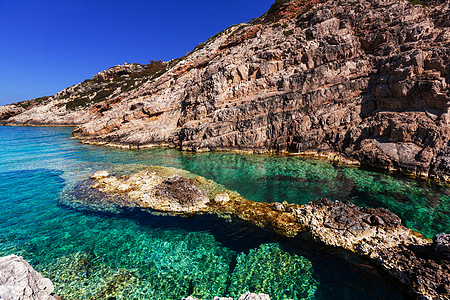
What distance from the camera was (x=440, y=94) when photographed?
21.6 m

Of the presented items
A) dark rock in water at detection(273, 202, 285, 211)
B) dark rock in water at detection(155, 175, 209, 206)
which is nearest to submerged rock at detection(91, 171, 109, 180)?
dark rock in water at detection(155, 175, 209, 206)

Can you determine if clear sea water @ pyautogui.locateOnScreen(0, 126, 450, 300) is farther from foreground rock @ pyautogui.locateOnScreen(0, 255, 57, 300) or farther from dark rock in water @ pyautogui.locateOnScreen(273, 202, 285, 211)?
foreground rock @ pyautogui.locateOnScreen(0, 255, 57, 300)

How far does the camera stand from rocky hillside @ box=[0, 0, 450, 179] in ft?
74.0

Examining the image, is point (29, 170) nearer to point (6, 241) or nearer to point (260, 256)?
point (6, 241)

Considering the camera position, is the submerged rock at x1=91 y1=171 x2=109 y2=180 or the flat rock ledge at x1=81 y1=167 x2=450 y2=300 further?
the submerged rock at x1=91 y1=171 x2=109 y2=180

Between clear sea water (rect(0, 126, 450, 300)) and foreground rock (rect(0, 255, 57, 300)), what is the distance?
2.12 metres

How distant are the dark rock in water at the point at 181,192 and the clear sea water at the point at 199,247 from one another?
2.03 meters

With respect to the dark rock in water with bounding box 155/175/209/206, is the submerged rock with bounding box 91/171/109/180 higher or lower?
higher

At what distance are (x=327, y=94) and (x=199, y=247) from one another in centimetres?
3160

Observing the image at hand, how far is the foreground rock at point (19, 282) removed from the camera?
536cm

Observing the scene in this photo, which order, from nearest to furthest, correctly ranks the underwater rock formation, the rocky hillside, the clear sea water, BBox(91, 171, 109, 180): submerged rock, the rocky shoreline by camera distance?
the rocky shoreline, the underwater rock formation, the clear sea water, BBox(91, 171, 109, 180): submerged rock, the rocky hillside

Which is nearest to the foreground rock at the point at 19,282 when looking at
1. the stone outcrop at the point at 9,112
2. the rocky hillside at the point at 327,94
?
the rocky hillside at the point at 327,94

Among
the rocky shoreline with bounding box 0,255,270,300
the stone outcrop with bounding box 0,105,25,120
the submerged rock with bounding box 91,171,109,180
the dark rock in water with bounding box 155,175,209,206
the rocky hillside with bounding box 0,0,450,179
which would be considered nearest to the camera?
the rocky shoreline with bounding box 0,255,270,300

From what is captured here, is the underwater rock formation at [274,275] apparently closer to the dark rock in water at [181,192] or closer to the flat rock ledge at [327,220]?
the flat rock ledge at [327,220]
